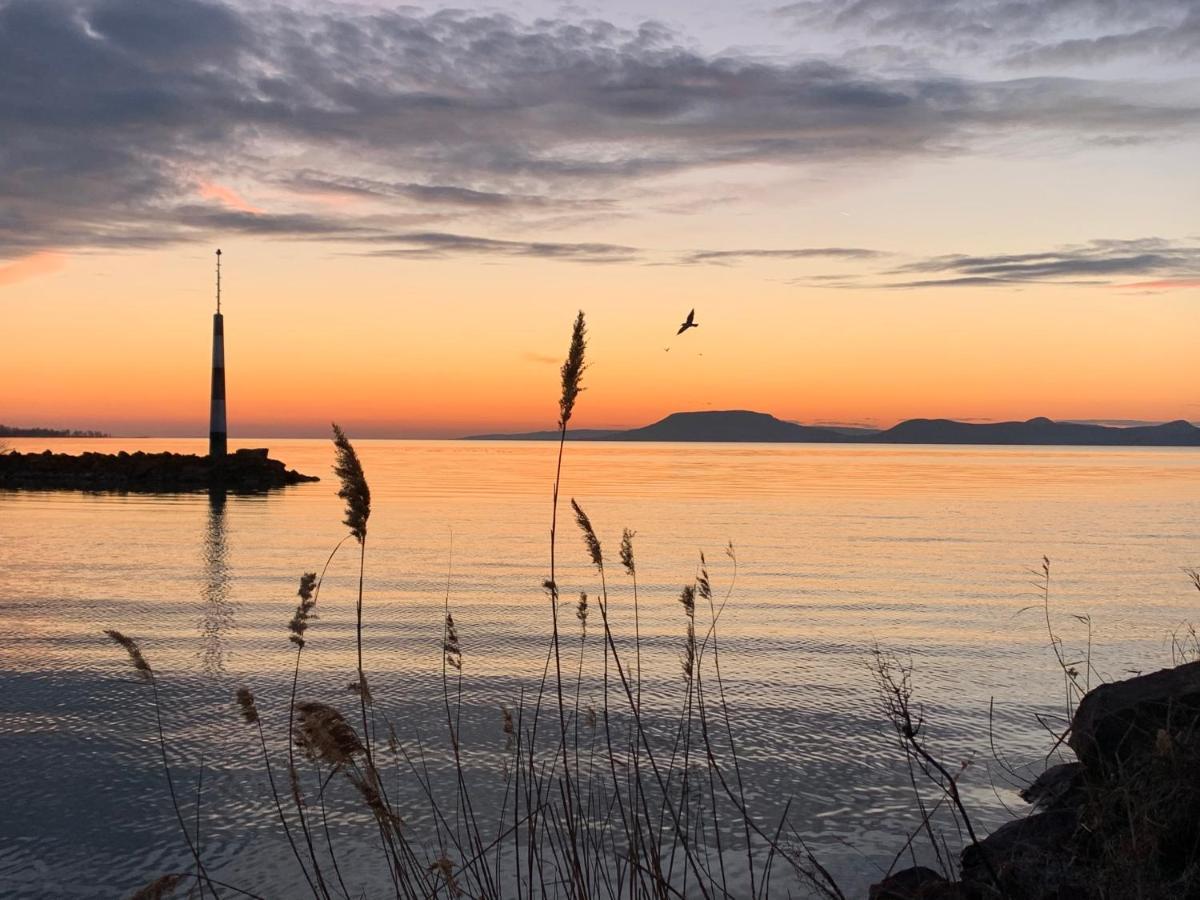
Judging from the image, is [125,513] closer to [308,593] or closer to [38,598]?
[38,598]

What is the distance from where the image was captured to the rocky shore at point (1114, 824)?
417 centimetres

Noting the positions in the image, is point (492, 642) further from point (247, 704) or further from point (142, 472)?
point (142, 472)

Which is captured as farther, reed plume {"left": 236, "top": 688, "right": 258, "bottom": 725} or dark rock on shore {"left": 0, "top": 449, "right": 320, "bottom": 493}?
dark rock on shore {"left": 0, "top": 449, "right": 320, "bottom": 493}

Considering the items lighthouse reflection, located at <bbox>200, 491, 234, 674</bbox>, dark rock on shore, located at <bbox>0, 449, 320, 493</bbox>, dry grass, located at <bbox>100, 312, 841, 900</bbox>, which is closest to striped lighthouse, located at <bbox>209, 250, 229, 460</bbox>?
dark rock on shore, located at <bbox>0, 449, 320, 493</bbox>

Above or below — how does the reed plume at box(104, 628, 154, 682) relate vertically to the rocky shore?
above

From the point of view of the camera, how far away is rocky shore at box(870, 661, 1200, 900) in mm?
4172

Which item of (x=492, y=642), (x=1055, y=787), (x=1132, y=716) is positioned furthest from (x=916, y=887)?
(x=492, y=642)

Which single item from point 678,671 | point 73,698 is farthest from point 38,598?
point 678,671

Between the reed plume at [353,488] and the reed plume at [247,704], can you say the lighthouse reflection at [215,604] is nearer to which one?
the reed plume at [247,704]

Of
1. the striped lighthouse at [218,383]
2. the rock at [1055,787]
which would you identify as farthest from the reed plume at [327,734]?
the striped lighthouse at [218,383]

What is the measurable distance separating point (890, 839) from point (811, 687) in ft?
13.1

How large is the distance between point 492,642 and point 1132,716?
26.3 feet

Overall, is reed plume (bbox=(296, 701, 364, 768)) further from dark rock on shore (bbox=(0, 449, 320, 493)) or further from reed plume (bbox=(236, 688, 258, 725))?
Answer: dark rock on shore (bbox=(0, 449, 320, 493))

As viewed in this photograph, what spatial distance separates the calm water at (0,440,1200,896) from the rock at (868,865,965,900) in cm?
82
